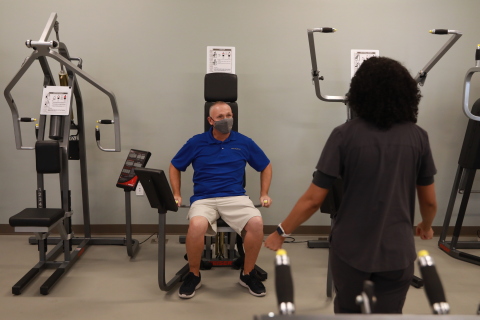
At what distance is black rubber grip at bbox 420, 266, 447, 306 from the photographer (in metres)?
1.13

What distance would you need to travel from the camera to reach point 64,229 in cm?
310

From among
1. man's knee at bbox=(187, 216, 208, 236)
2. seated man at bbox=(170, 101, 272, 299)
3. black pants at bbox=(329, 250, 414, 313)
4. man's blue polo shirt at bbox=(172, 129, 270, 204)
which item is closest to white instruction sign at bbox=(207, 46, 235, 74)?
seated man at bbox=(170, 101, 272, 299)

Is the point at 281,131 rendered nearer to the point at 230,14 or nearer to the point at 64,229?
the point at 230,14

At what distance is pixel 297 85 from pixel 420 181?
2432 millimetres

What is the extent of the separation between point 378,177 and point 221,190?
174 centimetres

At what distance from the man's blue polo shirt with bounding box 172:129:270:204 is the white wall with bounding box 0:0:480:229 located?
2.69 feet

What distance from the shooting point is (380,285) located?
1.57 m

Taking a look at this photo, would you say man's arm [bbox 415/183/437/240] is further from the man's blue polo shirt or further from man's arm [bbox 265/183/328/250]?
the man's blue polo shirt

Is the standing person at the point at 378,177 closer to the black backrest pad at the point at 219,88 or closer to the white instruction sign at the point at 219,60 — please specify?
the black backrest pad at the point at 219,88

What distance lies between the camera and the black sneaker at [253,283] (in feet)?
9.32

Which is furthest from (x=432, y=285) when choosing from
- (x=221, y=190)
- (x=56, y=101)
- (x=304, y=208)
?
(x=56, y=101)

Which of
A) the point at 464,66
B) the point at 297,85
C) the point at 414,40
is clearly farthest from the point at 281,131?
the point at 464,66

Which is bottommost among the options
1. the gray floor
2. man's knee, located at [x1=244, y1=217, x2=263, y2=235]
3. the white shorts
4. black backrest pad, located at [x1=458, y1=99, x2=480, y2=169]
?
the gray floor

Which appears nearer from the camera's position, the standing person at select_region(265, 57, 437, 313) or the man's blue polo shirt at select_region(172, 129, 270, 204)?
the standing person at select_region(265, 57, 437, 313)
